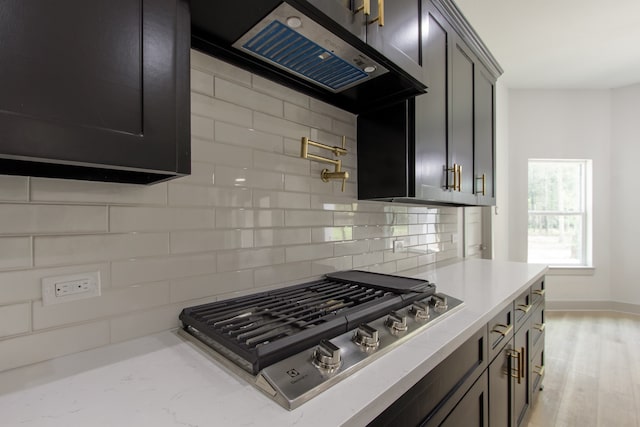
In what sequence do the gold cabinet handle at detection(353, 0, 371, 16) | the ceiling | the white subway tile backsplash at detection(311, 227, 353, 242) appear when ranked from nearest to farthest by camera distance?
the gold cabinet handle at detection(353, 0, 371, 16) < the white subway tile backsplash at detection(311, 227, 353, 242) < the ceiling

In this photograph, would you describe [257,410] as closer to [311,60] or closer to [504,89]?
[311,60]

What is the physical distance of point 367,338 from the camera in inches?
33.5

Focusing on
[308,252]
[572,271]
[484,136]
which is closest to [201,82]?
[308,252]

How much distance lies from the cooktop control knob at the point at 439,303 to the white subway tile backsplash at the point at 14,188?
1283 millimetres

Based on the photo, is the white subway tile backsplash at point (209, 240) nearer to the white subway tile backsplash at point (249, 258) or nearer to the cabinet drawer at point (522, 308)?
the white subway tile backsplash at point (249, 258)

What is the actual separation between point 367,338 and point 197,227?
2.18 ft

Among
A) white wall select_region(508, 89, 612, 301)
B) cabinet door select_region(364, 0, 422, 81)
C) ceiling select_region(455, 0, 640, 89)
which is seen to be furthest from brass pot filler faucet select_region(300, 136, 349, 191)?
white wall select_region(508, 89, 612, 301)

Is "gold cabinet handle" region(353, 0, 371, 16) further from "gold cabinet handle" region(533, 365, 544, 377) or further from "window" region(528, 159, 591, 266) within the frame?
"window" region(528, 159, 591, 266)

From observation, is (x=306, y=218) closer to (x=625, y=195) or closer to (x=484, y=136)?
(x=484, y=136)

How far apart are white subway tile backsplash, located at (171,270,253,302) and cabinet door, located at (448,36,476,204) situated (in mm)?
1352

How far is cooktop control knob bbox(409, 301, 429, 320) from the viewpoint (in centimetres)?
109

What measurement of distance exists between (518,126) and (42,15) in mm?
5105

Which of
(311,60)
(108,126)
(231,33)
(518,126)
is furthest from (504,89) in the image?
(108,126)

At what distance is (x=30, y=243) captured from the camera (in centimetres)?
80
